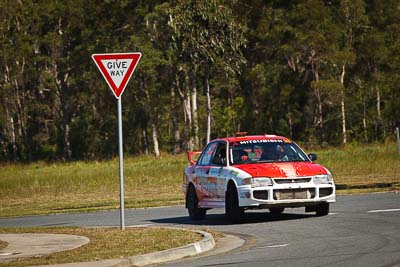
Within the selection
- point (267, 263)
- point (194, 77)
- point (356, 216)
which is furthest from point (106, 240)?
point (194, 77)

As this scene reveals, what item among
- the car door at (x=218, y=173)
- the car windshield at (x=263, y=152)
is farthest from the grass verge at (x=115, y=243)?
the car windshield at (x=263, y=152)

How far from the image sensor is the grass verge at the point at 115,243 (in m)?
13.8

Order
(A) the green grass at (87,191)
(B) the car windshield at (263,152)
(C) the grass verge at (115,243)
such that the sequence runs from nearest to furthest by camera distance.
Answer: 1. (C) the grass verge at (115,243)
2. (B) the car windshield at (263,152)
3. (A) the green grass at (87,191)

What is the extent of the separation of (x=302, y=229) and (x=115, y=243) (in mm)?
3393

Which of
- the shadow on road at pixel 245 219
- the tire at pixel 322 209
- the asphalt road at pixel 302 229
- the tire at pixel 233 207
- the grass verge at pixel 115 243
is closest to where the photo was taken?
the asphalt road at pixel 302 229

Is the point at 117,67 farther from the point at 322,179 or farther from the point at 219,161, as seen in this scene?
the point at 322,179

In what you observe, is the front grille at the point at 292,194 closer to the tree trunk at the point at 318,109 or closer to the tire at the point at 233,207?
the tire at the point at 233,207

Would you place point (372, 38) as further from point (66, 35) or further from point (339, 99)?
point (66, 35)

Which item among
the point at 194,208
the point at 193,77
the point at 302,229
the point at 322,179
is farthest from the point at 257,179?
the point at 193,77

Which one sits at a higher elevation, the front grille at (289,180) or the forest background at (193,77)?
the forest background at (193,77)

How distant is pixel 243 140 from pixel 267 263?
28.1 feet

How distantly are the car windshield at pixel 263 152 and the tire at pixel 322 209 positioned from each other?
1155 mm

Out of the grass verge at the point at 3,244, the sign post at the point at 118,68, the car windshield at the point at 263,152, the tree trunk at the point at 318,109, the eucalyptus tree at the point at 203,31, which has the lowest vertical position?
the grass verge at the point at 3,244

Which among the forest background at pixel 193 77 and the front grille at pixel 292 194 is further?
the forest background at pixel 193 77
